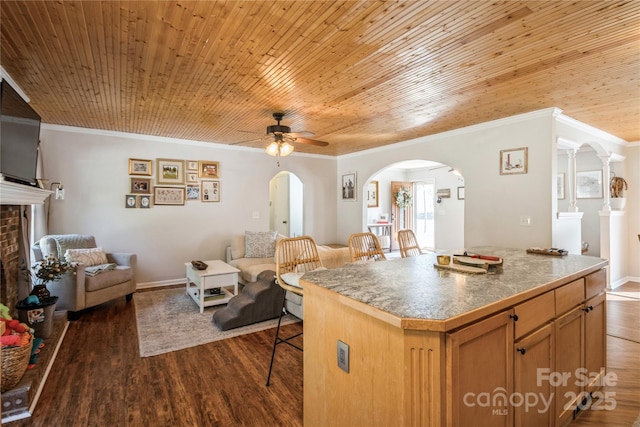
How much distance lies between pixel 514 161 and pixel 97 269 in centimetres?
533

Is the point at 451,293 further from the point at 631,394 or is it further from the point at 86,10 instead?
the point at 86,10

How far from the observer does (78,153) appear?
4664 mm

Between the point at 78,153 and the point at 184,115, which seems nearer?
the point at 184,115

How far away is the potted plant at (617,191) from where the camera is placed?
5.33 m

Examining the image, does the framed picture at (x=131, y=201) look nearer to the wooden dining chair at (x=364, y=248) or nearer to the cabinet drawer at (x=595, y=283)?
the wooden dining chair at (x=364, y=248)

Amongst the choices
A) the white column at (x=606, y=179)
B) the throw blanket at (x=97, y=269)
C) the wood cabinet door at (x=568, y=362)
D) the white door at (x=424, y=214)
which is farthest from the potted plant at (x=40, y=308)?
the white door at (x=424, y=214)

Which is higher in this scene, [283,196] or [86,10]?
[86,10]

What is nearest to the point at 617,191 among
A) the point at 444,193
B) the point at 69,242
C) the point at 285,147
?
the point at 444,193

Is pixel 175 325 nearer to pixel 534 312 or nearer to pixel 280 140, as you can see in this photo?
pixel 280 140

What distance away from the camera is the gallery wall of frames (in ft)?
16.6

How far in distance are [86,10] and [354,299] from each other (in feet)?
7.26

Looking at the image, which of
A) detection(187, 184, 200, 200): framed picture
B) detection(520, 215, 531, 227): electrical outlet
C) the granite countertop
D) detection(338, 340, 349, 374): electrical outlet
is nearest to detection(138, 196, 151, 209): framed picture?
detection(187, 184, 200, 200): framed picture

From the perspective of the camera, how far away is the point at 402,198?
9266mm

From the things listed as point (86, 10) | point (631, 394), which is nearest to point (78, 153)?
point (86, 10)
